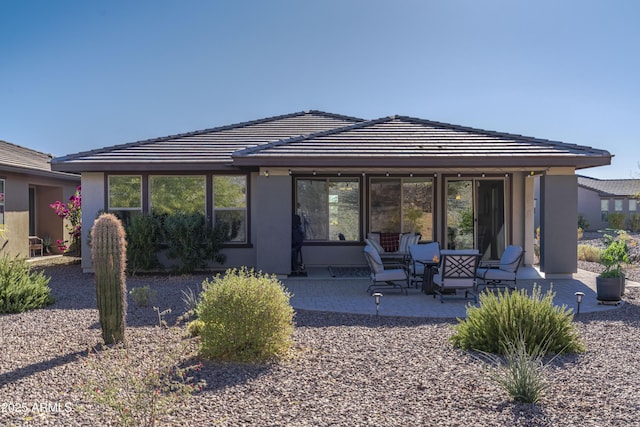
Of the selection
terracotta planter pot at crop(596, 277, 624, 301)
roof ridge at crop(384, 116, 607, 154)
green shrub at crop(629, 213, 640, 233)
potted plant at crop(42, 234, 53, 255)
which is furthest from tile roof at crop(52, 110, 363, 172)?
green shrub at crop(629, 213, 640, 233)

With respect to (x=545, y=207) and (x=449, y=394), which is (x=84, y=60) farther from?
(x=449, y=394)

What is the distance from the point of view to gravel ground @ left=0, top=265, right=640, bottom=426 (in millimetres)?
4062

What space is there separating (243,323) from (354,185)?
935 cm

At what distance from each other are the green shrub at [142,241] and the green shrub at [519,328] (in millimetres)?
8994

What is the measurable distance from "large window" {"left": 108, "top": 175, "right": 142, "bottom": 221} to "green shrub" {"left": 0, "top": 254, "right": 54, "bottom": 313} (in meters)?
4.34

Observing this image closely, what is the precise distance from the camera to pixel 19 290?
8.64 metres

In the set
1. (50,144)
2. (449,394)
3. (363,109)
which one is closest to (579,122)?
(363,109)

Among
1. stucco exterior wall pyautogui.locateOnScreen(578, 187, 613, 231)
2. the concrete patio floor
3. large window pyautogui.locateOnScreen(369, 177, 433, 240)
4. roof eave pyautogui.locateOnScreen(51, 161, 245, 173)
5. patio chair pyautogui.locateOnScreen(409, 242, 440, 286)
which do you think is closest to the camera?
the concrete patio floor

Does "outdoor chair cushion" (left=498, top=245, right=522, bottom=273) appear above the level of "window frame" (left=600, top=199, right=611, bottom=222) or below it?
below

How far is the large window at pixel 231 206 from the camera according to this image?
13.8 m

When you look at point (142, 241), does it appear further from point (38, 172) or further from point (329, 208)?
point (38, 172)

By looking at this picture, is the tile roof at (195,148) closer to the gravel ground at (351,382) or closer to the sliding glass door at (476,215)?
the sliding glass door at (476,215)

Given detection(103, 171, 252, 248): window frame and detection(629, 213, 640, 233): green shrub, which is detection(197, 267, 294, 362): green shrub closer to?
detection(103, 171, 252, 248): window frame

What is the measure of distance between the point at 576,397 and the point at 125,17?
1236 cm
